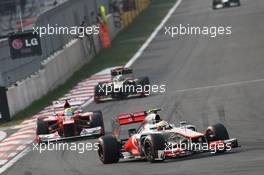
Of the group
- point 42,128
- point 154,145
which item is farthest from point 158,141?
point 42,128

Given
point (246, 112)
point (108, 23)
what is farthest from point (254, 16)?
point (246, 112)

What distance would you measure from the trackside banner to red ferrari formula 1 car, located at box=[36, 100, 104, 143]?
368 inches

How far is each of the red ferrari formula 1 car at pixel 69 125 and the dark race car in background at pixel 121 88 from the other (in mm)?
6877

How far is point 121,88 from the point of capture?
3147cm

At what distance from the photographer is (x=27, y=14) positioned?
2030 inches

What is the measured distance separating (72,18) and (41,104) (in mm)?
Result: 11423

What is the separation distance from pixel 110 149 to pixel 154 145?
5.28 ft

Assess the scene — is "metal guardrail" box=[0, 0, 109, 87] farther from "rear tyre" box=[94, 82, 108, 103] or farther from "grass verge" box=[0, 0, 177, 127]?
"rear tyre" box=[94, 82, 108, 103]

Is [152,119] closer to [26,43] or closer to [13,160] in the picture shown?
[13,160]

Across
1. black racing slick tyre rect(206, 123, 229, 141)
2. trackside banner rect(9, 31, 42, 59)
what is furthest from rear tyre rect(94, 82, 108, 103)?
black racing slick tyre rect(206, 123, 229, 141)

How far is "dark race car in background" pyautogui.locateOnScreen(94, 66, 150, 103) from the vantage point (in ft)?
103

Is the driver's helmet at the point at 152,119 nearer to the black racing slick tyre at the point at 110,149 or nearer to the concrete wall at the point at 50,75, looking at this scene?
the black racing slick tyre at the point at 110,149

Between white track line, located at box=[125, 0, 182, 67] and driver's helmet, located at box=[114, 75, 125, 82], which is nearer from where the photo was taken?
driver's helmet, located at box=[114, 75, 125, 82]

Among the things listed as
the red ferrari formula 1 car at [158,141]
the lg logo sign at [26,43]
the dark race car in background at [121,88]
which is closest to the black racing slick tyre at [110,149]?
the red ferrari formula 1 car at [158,141]
